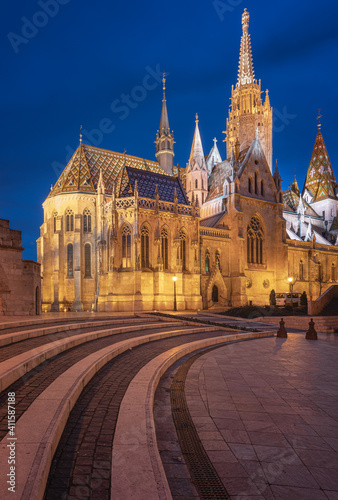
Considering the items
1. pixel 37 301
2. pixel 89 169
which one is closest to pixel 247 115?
pixel 89 169

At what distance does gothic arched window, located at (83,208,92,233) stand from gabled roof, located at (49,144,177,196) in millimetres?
2455

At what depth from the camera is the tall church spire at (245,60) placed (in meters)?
61.4

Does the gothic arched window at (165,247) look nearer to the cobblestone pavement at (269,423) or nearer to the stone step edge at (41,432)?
the cobblestone pavement at (269,423)

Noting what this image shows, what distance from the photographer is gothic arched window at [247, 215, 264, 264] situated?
42.9 m

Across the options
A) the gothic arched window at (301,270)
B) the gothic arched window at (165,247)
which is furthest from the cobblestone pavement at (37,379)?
the gothic arched window at (301,270)

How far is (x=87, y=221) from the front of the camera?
132ft

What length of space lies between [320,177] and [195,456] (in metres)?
71.2

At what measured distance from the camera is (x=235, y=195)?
41438 millimetres

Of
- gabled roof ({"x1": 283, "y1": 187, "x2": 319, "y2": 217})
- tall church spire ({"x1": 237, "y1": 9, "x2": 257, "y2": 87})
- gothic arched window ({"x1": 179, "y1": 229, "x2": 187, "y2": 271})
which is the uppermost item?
tall church spire ({"x1": 237, "y1": 9, "x2": 257, "y2": 87})

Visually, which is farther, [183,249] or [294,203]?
[294,203]

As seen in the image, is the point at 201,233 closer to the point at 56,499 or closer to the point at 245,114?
the point at 245,114

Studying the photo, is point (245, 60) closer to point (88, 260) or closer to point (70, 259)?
point (88, 260)

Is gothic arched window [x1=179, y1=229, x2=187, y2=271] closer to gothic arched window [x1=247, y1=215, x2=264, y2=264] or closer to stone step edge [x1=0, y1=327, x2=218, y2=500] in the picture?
gothic arched window [x1=247, y1=215, x2=264, y2=264]

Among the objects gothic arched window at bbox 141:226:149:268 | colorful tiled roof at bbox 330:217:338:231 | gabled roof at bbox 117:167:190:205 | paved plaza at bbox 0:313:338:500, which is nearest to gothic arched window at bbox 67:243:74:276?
gabled roof at bbox 117:167:190:205
